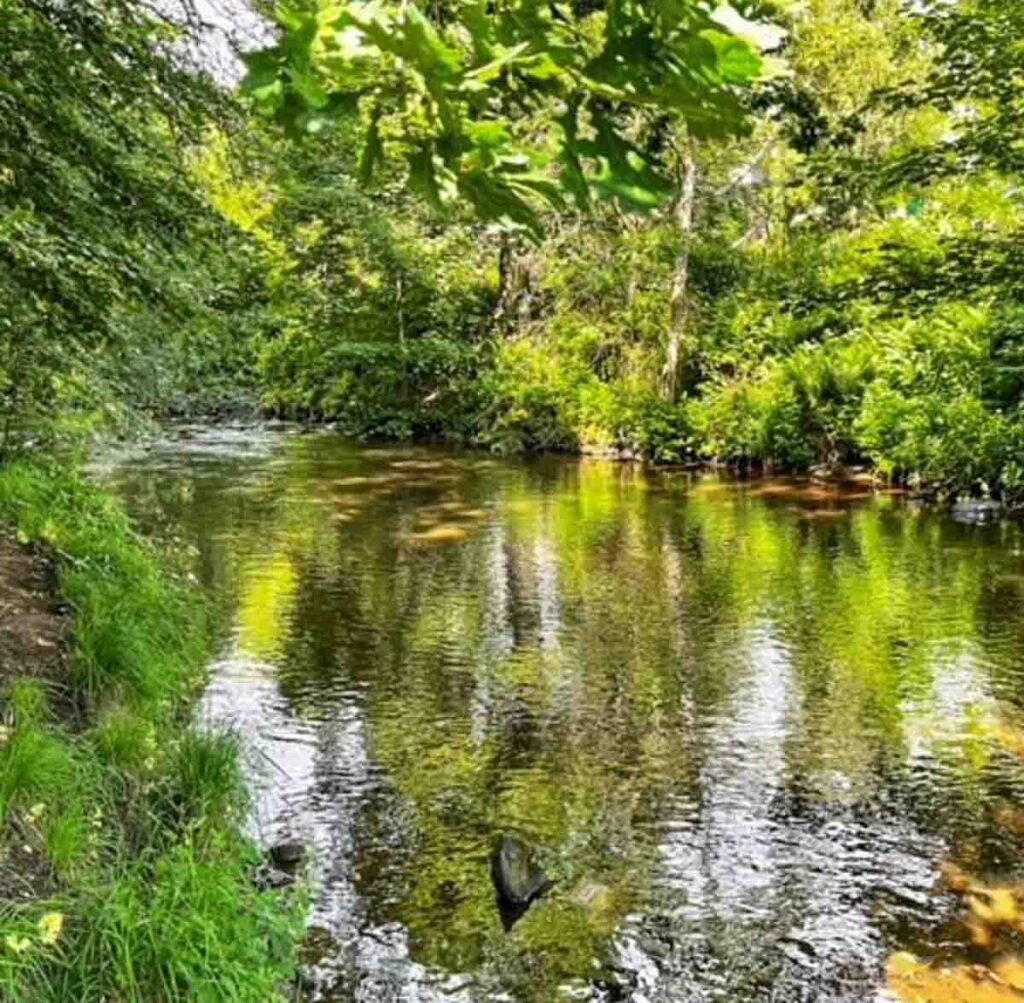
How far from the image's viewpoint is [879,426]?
553 inches

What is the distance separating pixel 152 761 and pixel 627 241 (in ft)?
50.5

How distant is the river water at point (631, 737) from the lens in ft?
13.4

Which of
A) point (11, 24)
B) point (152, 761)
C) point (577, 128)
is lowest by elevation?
point (152, 761)

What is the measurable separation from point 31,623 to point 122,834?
191cm

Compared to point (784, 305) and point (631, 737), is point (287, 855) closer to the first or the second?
point (631, 737)

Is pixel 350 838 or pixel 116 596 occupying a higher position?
pixel 116 596

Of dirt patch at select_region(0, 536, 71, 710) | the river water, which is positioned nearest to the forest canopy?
dirt patch at select_region(0, 536, 71, 710)

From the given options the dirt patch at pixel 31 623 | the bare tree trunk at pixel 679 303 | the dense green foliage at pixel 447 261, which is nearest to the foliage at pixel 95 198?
the dense green foliage at pixel 447 261

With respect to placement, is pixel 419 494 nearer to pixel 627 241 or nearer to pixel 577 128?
pixel 627 241

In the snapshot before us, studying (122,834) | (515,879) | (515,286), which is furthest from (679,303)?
(122,834)

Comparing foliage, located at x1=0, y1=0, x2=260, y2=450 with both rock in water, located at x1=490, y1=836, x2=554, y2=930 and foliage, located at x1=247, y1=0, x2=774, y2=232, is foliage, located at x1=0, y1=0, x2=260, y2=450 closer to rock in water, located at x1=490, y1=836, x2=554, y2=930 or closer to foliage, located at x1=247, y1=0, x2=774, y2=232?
rock in water, located at x1=490, y1=836, x2=554, y2=930

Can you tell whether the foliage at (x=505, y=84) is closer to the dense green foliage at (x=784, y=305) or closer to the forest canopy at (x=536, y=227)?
the forest canopy at (x=536, y=227)

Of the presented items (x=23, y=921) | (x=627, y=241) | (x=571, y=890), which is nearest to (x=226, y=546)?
(x=571, y=890)

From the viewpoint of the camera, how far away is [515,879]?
439 cm
